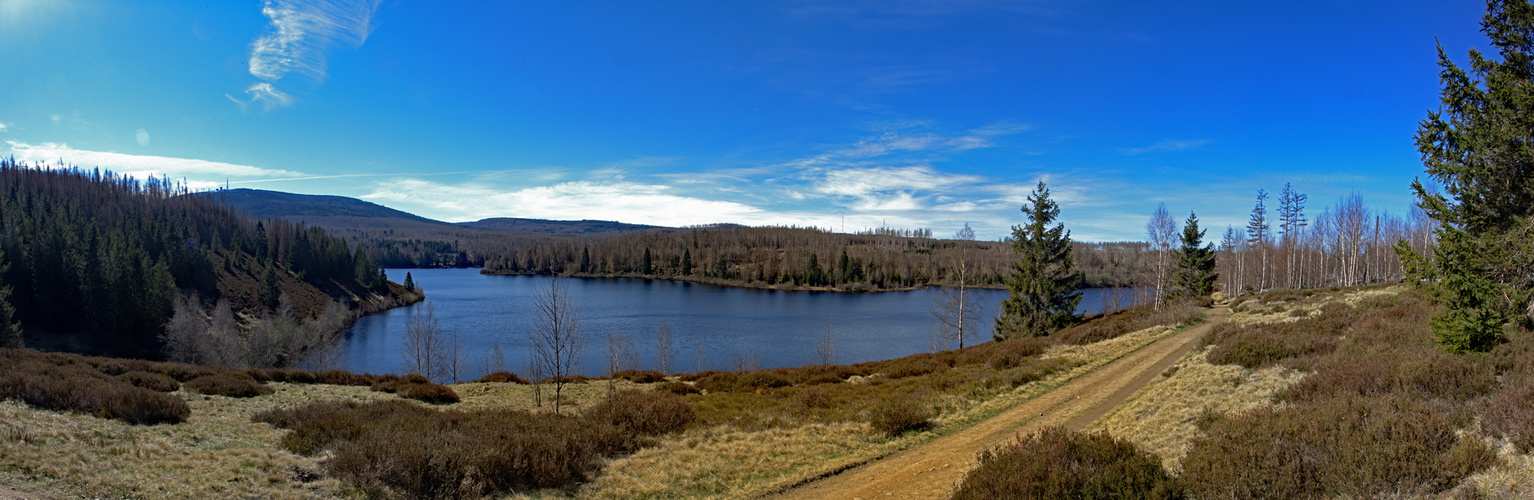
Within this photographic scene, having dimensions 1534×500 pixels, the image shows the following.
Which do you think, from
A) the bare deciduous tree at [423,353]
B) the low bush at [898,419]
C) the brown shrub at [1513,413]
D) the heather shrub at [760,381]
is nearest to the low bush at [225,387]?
the heather shrub at [760,381]

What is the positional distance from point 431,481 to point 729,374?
1686cm

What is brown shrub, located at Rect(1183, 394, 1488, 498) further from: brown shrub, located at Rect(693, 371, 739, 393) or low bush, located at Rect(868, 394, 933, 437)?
brown shrub, located at Rect(693, 371, 739, 393)

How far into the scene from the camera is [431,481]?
26.7ft

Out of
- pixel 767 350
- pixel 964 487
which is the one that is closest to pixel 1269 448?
pixel 964 487

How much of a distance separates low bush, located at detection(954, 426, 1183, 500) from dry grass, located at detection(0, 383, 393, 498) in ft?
27.4

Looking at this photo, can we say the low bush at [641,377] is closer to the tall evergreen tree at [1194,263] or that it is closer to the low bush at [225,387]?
the low bush at [225,387]

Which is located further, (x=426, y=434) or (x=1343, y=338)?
(x=1343, y=338)

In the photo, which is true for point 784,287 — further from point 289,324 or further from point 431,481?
point 431,481

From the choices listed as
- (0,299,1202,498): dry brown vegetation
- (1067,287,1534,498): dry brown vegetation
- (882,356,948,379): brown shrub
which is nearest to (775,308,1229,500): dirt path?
(0,299,1202,498): dry brown vegetation

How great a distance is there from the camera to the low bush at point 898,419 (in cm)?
1202

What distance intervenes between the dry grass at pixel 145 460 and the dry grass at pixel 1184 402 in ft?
38.7

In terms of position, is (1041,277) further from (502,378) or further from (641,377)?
(502,378)

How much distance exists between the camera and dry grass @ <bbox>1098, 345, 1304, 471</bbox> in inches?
356

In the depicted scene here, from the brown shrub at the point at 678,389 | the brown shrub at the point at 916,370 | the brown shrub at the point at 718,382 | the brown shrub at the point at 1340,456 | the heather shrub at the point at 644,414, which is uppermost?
the brown shrub at the point at 1340,456
